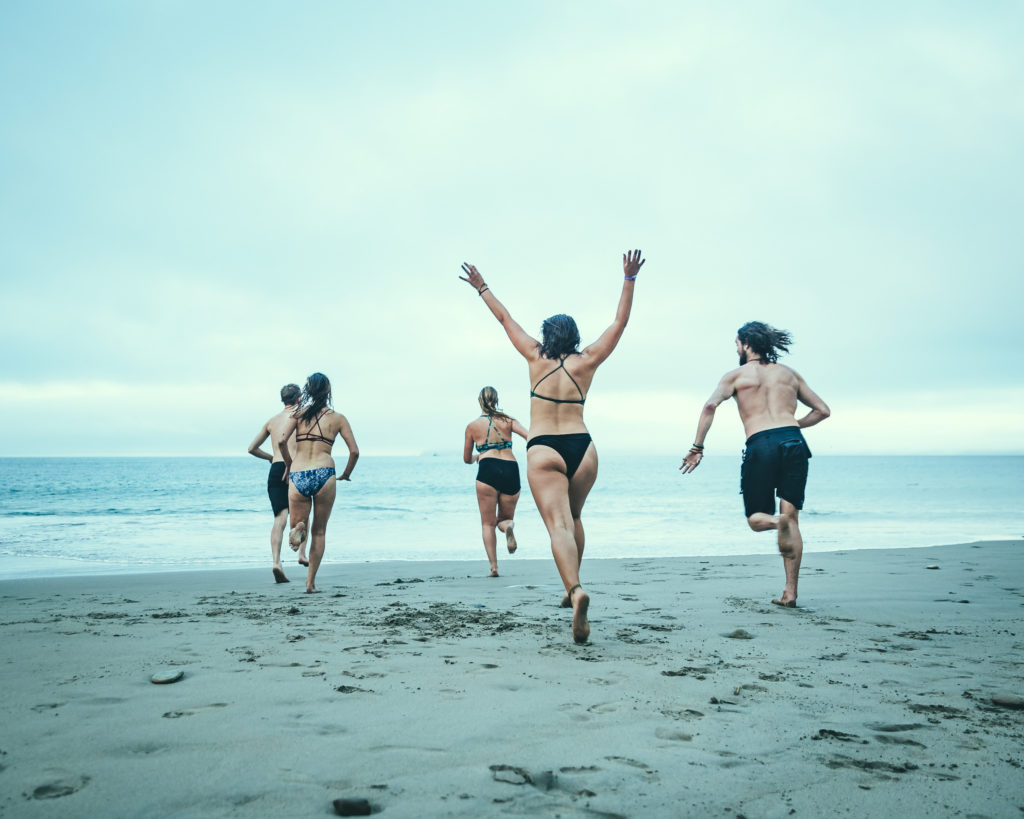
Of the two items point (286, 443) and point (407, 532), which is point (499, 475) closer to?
point (286, 443)

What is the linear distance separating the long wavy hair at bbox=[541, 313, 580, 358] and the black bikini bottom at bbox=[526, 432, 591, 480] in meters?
0.52

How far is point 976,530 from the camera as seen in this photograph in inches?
567

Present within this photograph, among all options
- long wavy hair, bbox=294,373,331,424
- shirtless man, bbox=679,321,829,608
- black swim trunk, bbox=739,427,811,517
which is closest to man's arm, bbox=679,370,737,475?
shirtless man, bbox=679,321,829,608

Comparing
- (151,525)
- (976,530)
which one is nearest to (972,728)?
(976,530)

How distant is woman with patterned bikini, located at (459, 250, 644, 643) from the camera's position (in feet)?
12.9

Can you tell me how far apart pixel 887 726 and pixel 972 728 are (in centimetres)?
28

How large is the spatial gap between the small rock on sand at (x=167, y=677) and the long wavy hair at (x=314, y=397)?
3578mm

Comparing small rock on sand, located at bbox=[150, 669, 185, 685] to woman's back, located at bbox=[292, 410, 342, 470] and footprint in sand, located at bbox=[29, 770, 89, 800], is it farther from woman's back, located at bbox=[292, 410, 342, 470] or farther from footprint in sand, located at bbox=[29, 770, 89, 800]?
woman's back, located at bbox=[292, 410, 342, 470]

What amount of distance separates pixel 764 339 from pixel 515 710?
367 cm

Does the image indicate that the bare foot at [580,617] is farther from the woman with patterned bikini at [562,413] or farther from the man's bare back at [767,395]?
the man's bare back at [767,395]

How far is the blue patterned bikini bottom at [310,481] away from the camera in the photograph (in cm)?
621

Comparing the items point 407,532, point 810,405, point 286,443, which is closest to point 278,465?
point 286,443

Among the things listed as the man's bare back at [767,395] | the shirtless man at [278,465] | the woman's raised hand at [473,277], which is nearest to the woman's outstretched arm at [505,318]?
the woman's raised hand at [473,277]

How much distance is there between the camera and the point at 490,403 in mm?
7359
